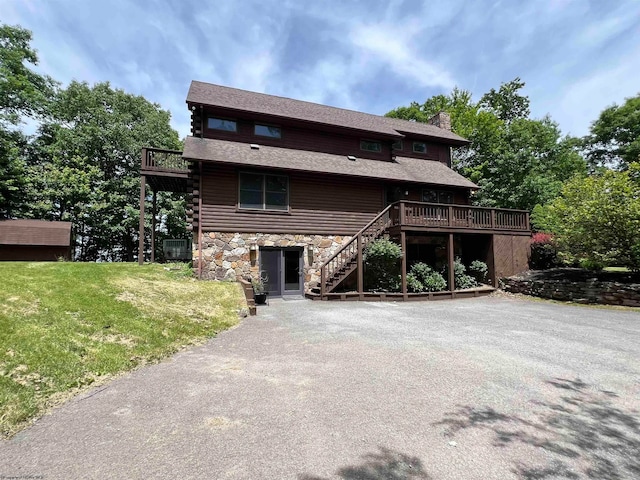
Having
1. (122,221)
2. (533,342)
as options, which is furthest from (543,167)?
(122,221)

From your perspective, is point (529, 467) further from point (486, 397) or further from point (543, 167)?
point (543, 167)

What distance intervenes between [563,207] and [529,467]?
13.6m

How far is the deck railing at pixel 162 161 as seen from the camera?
13.2 metres

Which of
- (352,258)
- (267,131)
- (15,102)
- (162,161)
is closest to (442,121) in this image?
(267,131)

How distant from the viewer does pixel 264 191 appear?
13.6m

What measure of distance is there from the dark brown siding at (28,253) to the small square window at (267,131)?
531 inches

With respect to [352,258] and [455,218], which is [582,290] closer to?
[455,218]

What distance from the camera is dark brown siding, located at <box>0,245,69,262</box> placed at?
18016 mm

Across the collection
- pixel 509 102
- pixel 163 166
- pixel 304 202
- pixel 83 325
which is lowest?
pixel 83 325

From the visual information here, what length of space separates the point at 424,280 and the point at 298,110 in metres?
10.6

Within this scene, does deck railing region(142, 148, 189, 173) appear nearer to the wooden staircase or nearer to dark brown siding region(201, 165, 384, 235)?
dark brown siding region(201, 165, 384, 235)

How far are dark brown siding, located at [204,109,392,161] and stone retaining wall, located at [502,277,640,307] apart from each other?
8.95 meters

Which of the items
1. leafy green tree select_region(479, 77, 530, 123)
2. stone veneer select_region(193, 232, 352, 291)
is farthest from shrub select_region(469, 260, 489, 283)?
leafy green tree select_region(479, 77, 530, 123)

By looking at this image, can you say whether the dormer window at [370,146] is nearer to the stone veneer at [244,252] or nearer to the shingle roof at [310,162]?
the shingle roof at [310,162]
